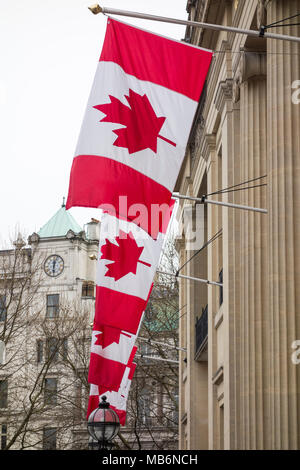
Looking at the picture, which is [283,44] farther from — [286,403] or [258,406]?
[258,406]

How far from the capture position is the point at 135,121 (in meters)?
12.4

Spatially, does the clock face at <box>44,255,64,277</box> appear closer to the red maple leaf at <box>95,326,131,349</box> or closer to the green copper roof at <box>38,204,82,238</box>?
the green copper roof at <box>38,204,82,238</box>

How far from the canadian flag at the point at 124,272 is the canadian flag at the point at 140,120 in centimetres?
127

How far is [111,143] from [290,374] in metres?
4.14

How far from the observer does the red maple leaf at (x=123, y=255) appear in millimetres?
14359

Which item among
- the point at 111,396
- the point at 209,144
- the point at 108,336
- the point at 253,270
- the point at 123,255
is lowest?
the point at 111,396

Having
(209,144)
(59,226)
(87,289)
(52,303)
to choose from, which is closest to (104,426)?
(209,144)

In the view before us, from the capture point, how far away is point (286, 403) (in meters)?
12.6

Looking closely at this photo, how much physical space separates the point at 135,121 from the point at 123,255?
3.00 meters

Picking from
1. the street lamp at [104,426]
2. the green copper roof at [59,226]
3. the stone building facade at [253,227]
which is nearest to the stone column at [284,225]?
the stone building facade at [253,227]

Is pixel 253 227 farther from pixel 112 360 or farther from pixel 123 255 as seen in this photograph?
pixel 112 360

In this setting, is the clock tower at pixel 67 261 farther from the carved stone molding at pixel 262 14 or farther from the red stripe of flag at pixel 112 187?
the red stripe of flag at pixel 112 187

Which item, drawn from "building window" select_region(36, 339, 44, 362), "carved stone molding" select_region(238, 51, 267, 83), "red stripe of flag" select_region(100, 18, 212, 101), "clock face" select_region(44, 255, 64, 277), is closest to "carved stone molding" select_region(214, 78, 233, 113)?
"carved stone molding" select_region(238, 51, 267, 83)
